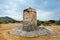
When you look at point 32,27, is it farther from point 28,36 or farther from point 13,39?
point 13,39

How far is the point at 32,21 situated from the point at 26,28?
1302 millimetres

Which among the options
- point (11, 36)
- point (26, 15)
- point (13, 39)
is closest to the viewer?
point (13, 39)

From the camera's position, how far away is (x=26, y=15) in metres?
20.8

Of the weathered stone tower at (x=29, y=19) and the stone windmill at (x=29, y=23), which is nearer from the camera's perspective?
the stone windmill at (x=29, y=23)

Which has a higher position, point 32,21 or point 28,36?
point 32,21

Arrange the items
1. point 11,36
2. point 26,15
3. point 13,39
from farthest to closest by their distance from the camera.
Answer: point 26,15, point 11,36, point 13,39

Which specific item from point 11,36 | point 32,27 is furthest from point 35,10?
point 11,36

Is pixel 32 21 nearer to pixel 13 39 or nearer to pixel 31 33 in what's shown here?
pixel 31 33

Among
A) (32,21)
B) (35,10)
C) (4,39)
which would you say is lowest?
(4,39)

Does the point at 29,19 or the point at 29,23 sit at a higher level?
the point at 29,19

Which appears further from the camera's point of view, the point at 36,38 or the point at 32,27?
the point at 32,27

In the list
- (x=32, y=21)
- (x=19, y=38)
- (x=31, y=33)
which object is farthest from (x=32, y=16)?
(x=19, y=38)

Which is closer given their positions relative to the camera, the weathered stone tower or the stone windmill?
the stone windmill

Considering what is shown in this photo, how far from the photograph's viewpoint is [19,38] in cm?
1833
